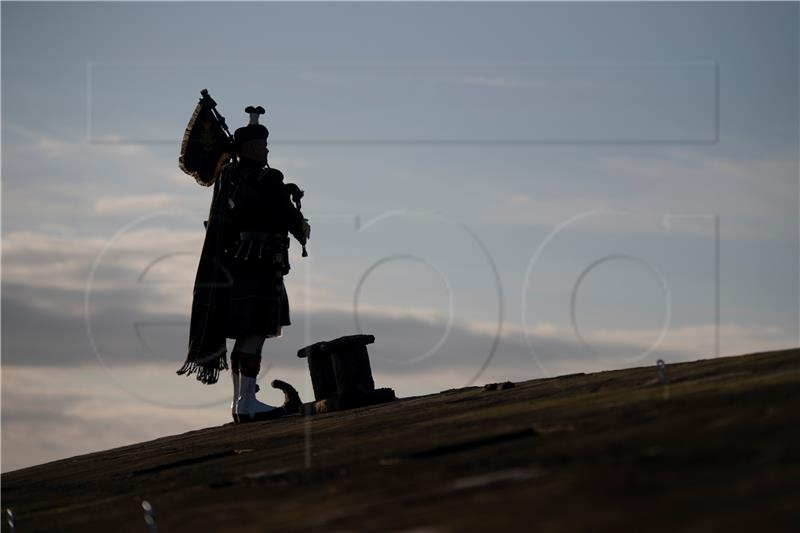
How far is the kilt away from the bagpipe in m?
0.89

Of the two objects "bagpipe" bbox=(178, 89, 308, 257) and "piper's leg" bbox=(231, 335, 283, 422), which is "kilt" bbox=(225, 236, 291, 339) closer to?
"piper's leg" bbox=(231, 335, 283, 422)

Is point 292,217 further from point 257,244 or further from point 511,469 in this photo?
point 511,469

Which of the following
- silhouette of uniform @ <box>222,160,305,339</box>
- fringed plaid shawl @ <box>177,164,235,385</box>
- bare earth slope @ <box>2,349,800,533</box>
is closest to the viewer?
bare earth slope @ <box>2,349,800,533</box>

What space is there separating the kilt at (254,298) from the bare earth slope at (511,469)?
1953 mm

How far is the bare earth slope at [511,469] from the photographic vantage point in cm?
403

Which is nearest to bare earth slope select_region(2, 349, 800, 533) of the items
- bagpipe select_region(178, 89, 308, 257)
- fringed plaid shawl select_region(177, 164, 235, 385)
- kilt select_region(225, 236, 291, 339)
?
kilt select_region(225, 236, 291, 339)

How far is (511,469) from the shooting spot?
16.5 ft

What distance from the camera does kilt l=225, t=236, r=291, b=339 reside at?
451 inches

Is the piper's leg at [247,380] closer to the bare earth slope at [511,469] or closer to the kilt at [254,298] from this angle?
the kilt at [254,298]

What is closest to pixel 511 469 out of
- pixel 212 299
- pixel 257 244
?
pixel 257 244

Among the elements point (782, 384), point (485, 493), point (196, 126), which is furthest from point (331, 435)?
point (196, 126)

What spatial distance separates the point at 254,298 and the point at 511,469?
6650 mm

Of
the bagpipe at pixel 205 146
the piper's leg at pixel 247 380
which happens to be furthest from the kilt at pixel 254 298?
the bagpipe at pixel 205 146

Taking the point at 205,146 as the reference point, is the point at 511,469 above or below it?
below
